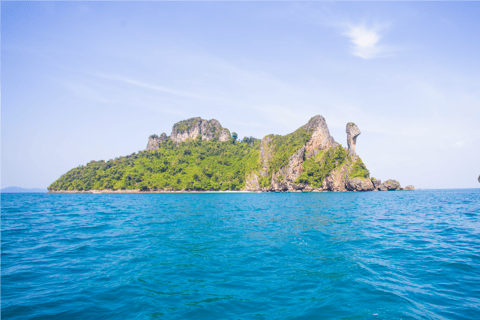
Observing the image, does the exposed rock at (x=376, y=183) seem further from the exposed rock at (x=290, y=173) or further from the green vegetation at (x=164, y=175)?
the green vegetation at (x=164, y=175)

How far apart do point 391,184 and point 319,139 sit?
51927 mm

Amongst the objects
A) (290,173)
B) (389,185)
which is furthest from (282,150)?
(389,185)

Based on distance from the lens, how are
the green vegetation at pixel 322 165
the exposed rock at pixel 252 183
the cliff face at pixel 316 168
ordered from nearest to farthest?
the cliff face at pixel 316 168, the green vegetation at pixel 322 165, the exposed rock at pixel 252 183

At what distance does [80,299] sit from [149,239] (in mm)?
7843

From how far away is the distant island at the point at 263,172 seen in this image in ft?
449

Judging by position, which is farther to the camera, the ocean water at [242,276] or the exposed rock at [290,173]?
the exposed rock at [290,173]

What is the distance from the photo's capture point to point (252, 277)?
8.83m

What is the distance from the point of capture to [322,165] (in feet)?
466

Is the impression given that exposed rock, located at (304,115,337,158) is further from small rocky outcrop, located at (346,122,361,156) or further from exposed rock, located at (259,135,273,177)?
exposed rock, located at (259,135,273,177)

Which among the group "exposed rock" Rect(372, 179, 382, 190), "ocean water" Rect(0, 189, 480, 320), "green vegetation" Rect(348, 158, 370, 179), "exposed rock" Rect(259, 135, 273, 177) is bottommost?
"ocean water" Rect(0, 189, 480, 320)

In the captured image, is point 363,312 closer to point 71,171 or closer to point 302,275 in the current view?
point 302,275

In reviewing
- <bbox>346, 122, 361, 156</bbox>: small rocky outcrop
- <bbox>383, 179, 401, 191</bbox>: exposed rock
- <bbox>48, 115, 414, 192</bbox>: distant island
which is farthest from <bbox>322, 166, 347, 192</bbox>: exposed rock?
<bbox>383, 179, 401, 191</bbox>: exposed rock

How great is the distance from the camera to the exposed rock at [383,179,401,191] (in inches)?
5615

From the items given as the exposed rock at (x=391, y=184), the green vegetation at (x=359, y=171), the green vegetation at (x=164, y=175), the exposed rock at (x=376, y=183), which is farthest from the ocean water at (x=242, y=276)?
the green vegetation at (x=164, y=175)
